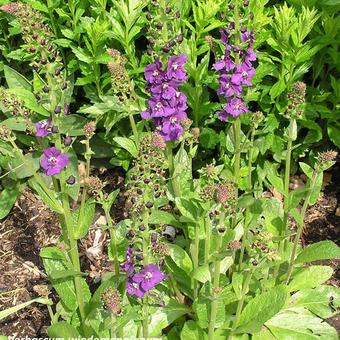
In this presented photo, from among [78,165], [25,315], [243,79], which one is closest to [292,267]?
[243,79]

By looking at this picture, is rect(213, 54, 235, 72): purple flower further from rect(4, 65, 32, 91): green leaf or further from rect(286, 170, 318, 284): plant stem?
rect(4, 65, 32, 91): green leaf

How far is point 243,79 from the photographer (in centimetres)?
345

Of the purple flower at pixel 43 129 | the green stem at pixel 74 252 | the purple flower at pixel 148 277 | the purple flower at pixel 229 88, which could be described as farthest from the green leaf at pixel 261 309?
the purple flower at pixel 43 129

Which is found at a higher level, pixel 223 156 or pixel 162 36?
pixel 162 36

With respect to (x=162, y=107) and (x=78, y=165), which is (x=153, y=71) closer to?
(x=162, y=107)

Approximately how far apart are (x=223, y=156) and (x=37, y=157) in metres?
1.50

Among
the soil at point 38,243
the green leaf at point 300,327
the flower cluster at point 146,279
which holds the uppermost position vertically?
the flower cluster at point 146,279

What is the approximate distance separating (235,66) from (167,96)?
0.45m

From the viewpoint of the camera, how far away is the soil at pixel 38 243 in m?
4.22

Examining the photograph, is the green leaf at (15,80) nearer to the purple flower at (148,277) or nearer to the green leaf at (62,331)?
the green leaf at (62,331)

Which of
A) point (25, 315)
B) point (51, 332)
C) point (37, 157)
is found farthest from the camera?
point (37, 157)

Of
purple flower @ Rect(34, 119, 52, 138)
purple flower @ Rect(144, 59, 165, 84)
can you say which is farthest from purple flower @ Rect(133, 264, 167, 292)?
purple flower @ Rect(144, 59, 165, 84)

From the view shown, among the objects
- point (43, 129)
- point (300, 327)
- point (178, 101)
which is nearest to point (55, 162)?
point (43, 129)

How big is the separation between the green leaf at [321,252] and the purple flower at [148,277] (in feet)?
4.12
